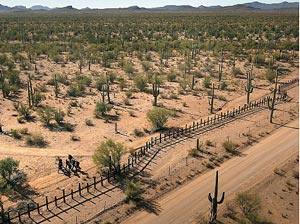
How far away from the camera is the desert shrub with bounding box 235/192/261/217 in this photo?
19281mm

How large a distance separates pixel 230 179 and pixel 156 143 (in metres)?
6.52

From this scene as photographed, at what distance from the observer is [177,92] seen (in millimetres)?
41781

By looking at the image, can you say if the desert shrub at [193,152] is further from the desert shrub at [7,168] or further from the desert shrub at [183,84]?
the desert shrub at [183,84]

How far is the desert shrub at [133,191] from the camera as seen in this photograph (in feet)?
66.9

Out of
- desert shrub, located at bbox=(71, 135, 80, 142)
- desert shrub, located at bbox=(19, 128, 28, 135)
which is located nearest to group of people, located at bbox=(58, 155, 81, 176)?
desert shrub, located at bbox=(71, 135, 80, 142)

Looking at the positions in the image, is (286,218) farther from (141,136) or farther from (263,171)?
(141,136)

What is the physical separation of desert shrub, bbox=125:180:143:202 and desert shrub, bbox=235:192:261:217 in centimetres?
523

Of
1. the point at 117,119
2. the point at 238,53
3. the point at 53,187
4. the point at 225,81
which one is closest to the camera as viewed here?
the point at 53,187

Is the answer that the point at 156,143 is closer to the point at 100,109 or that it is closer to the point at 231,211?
the point at 100,109

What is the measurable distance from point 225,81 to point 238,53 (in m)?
18.5

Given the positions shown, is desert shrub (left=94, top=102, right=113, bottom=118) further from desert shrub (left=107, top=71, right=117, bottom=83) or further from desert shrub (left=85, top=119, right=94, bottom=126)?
desert shrub (left=107, top=71, right=117, bottom=83)

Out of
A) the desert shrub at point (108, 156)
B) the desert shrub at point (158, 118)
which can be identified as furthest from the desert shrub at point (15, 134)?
the desert shrub at point (158, 118)

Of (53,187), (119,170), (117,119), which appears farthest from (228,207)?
(117,119)

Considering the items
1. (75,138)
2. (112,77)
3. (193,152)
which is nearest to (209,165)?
(193,152)
